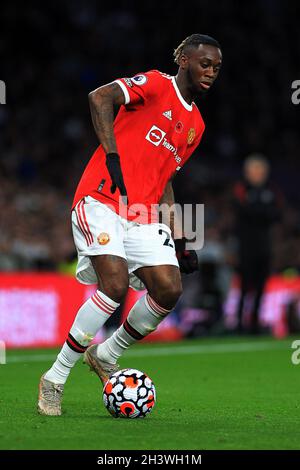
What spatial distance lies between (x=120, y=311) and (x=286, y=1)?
38.3 feet

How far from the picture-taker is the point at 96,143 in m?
19.6

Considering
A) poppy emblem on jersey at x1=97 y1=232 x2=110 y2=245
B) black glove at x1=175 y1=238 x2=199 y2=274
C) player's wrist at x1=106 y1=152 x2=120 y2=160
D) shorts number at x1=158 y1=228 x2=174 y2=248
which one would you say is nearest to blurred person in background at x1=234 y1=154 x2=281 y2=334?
black glove at x1=175 y1=238 x2=199 y2=274

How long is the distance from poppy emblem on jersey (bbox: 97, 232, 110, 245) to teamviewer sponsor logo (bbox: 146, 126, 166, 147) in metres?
0.72

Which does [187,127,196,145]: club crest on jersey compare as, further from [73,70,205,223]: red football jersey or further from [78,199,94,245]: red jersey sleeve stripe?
[78,199,94,245]: red jersey sleeve stripe

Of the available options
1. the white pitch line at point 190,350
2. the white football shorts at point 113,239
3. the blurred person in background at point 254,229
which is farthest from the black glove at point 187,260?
the blurred person in background at point 254,229

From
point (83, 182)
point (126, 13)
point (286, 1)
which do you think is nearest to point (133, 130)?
point (83, 182)

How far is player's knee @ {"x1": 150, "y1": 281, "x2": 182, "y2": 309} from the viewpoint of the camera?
20.1ft

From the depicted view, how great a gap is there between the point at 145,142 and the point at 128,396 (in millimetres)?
1587

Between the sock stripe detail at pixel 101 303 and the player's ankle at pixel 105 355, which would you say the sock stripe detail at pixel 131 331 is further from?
the sock stripe detail at pixel 101 303

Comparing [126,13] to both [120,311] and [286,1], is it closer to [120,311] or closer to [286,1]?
[286,1]

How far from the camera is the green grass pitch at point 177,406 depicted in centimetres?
488

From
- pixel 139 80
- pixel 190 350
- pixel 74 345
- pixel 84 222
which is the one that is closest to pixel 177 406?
pixel 74 345

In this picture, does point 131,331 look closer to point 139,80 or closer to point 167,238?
point 167,238

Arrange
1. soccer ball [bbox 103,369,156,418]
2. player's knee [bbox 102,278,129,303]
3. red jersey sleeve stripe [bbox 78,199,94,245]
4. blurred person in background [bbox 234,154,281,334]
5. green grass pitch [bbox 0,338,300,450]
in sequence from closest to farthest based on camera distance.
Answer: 1. green grass pitch [bbox 0,338,300,450]
2. soccer ball [bbox 103,369,156,418]
3. player's knee [bbox 102,278,129,303]
4. red jersey sleeve stripe [bbox 78,199,94,245]
5. blurred person in background [bbox 234,154,281,334]
